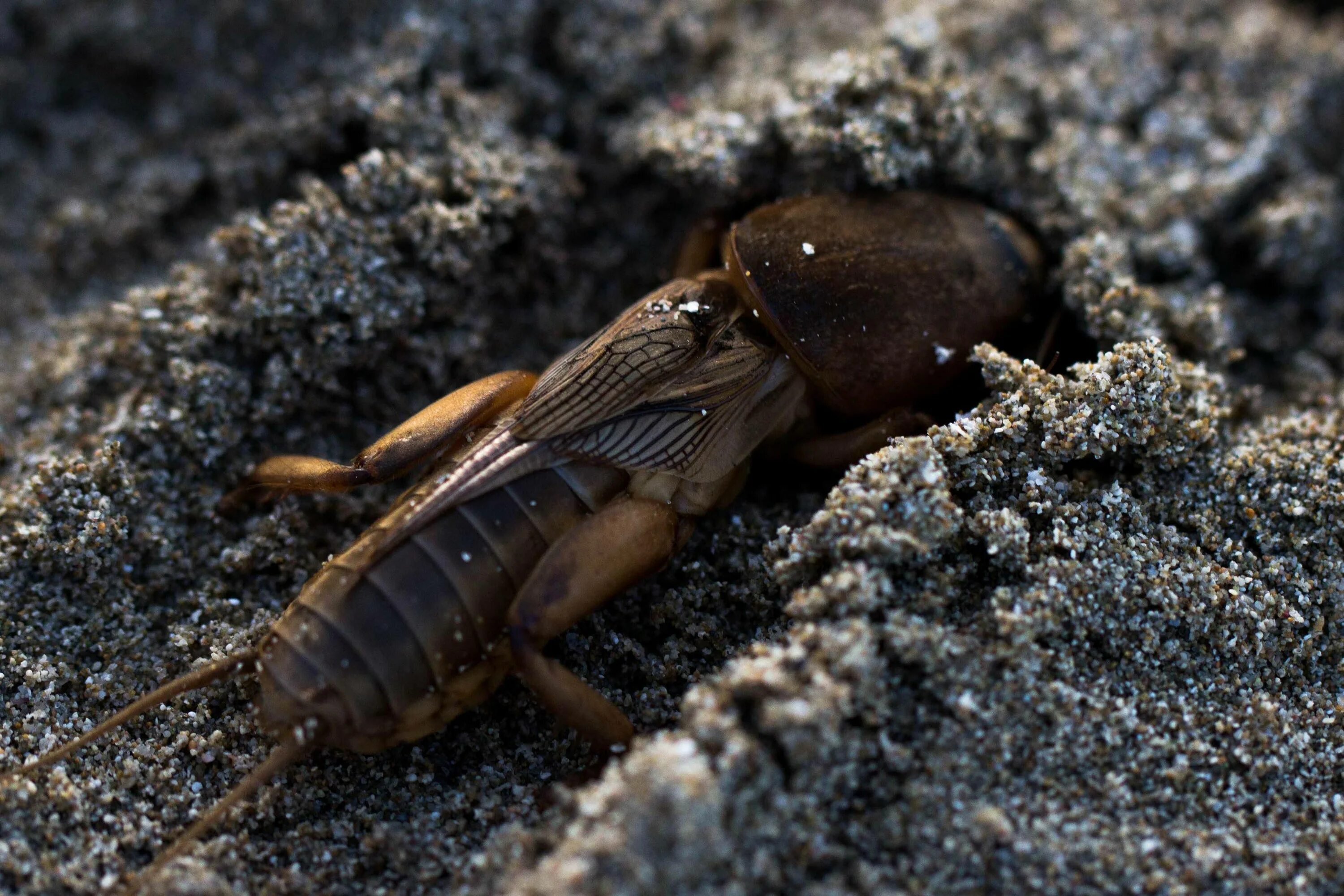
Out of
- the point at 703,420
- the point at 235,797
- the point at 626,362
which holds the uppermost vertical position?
the point at 626,362

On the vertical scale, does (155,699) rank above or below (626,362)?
below

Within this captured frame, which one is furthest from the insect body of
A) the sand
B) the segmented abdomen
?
the sand

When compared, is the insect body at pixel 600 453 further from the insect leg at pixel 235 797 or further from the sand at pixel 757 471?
the sand at pixel 757 471

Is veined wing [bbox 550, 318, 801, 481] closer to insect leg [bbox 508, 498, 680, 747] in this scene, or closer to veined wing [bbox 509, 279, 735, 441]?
veined wing [bbox 509, 279, 735, 441]

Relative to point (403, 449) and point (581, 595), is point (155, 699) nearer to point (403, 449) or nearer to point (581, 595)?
point (403, 449)

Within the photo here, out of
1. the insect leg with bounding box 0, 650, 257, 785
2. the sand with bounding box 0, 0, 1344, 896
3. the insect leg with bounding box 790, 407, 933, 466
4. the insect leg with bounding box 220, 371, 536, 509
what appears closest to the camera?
the sand with bounding box 0, 0, 1344, 896

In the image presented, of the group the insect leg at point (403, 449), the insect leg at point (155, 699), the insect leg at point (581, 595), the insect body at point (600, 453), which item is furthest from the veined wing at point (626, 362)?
the insect leg at point (155, 699)

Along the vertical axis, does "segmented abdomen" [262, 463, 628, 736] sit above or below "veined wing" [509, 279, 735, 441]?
below

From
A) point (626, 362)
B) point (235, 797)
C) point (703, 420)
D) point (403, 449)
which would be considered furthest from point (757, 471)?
point (235, 797)
